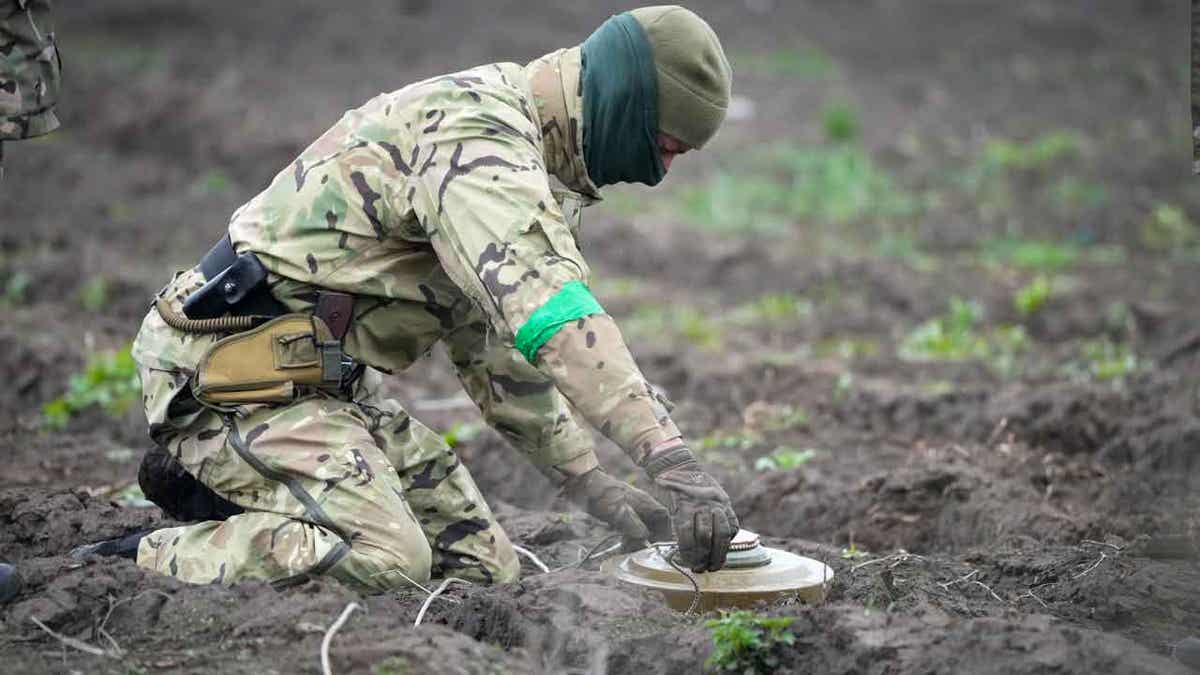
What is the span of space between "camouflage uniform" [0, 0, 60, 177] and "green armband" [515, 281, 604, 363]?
5.97 ft

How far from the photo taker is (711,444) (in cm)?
696

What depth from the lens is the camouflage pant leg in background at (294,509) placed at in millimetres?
4285

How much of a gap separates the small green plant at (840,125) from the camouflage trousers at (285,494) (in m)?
10.6

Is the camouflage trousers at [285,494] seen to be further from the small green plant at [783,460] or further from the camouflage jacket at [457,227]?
the small green plant at [783,460]

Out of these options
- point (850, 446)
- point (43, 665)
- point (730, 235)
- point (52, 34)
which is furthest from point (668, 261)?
point (43, 665)


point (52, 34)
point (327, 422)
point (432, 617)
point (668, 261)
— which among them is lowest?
point (668, 261)

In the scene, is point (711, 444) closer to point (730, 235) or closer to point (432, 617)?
point (432, 617)

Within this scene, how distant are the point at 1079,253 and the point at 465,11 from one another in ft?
34.3

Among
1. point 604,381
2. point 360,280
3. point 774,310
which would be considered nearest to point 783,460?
point 360,280

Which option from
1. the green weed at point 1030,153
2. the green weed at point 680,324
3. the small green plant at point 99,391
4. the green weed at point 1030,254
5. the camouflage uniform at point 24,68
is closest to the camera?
the camouflage uniform at point 24,68

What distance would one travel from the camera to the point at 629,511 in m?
4.81

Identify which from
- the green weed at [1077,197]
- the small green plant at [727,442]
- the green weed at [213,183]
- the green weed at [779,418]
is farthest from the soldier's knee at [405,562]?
the green weed at [213,183]

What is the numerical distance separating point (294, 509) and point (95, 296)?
217 inches

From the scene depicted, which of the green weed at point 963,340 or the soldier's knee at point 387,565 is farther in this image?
the green weed at point 963,340
